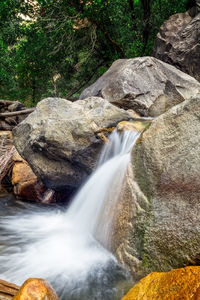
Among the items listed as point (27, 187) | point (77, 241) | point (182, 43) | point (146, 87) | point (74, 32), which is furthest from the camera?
point (74, 32)

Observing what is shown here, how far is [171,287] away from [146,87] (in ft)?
20.0

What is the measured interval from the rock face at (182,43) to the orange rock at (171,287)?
9.54 metres

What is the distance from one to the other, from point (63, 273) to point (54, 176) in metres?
2.56

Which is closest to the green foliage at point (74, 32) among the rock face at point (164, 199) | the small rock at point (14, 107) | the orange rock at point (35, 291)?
the small rock at point (14, 107)

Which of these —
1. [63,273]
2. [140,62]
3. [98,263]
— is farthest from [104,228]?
[140,62]

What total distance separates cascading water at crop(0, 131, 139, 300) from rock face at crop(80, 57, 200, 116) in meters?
2.36

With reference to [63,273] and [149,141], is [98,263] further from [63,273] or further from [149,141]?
[149,141]

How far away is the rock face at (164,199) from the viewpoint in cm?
260

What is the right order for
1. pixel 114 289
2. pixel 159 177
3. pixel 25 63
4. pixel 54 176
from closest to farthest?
pixel 114 289 < pixel 159 177 < pixel 54 176 < pixel 25 63

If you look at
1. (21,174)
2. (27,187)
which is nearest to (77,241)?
(27,187)

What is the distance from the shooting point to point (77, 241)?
12.7 ft

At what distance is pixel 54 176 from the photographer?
5.39m

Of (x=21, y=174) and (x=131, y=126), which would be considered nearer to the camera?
(x=131, y=126)

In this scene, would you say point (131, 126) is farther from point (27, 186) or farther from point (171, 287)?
Result: point (171, 287)
